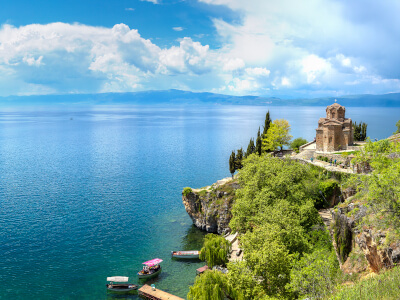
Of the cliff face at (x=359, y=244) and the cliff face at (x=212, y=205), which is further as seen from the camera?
the cliff face at (x=212, y=205)

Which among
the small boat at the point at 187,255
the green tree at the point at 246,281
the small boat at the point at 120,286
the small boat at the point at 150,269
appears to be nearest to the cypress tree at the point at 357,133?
the small boat at the point at 187,255

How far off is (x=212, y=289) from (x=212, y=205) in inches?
1049

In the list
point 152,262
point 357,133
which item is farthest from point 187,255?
point 357,133

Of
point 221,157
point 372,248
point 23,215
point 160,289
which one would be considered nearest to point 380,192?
point 372,248

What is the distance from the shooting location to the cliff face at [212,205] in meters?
56.2

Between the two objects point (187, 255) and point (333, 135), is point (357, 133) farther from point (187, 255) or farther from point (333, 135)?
point (187, 255)

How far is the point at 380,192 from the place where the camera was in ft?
67.8

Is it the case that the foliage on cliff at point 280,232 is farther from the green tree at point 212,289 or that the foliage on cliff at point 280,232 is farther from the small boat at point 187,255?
the small boat at point 187,255

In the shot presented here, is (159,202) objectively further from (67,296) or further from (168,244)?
(67,296)

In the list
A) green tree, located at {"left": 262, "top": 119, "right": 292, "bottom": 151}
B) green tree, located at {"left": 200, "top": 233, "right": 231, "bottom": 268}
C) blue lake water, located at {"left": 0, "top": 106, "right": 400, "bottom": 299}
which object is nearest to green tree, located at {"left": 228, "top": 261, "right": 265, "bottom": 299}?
blue lake water, located at {"left": 0, "top": 106, "right": 400, "bottom": 299}

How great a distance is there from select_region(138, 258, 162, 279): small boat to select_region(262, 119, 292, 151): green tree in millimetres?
39800

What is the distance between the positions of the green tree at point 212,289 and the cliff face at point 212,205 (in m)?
23.1

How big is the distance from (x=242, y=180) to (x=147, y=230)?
19653mm

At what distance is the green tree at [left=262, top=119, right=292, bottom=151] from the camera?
243ft
